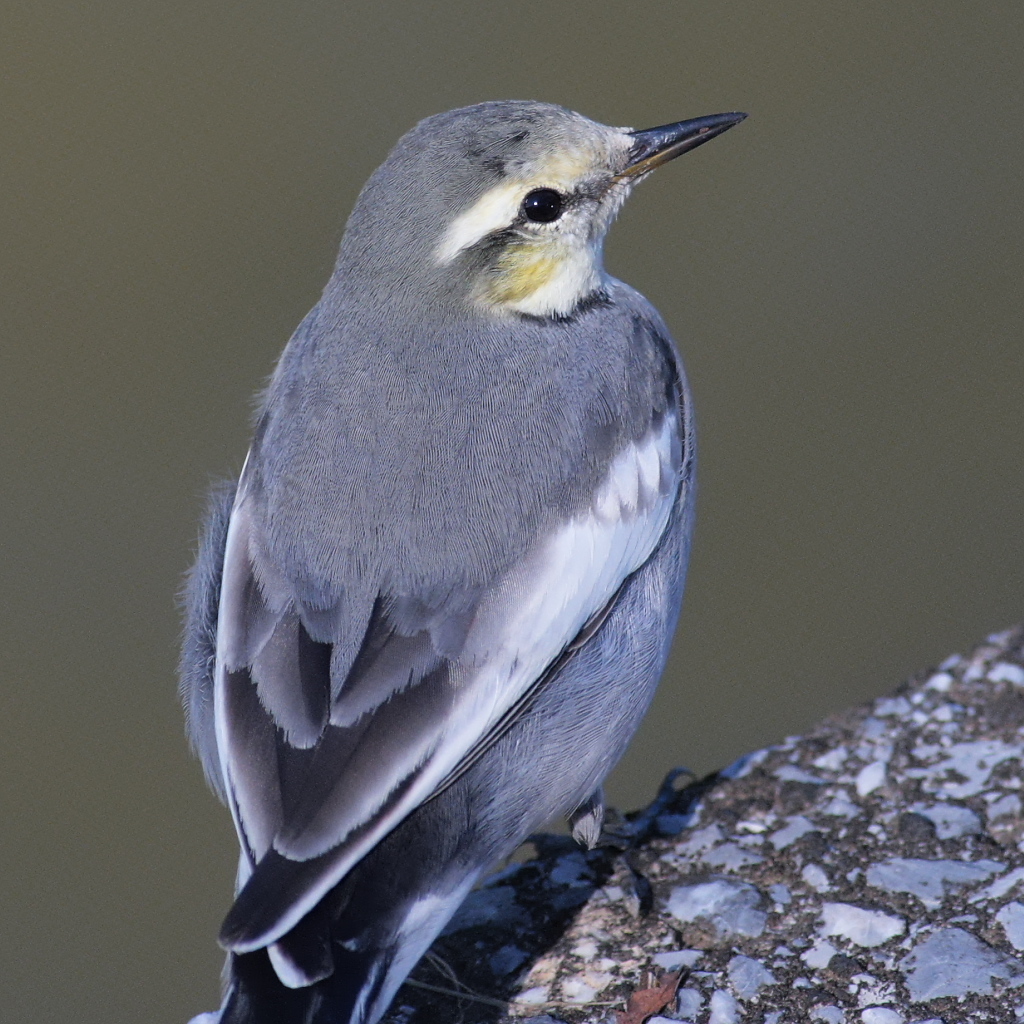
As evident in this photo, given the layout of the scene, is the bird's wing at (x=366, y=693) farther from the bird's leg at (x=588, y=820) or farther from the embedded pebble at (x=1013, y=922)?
the embedded pebble at (x=1013, y=922)

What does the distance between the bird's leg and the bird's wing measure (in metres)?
0.68

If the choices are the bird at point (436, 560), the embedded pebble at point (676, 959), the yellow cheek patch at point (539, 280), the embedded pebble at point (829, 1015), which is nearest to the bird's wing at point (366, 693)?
the bird at point (436, 560)

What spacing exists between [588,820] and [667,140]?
2315mm

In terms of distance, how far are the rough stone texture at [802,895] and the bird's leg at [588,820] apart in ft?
0.49

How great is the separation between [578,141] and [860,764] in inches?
89.6

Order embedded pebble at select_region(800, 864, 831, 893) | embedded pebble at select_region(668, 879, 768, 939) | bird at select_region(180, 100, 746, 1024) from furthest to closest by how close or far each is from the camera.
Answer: embedded pebble at select_region(800, 864, 831, 893) → embedded pebble at select_region(668, 879, 768, 939) → bird at select_region(180, 100, 746, 1024)

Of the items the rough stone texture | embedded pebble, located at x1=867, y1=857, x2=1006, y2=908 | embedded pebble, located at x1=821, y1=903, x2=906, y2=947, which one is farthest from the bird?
embedded pebble, located at x1=867, y1=857, x2=1006, y2=908

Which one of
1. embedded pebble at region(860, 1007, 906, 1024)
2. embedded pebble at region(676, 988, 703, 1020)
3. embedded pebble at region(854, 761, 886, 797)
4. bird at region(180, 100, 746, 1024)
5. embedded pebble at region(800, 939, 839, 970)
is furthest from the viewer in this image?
embedded pebble at region(854, 761, 886, 797)

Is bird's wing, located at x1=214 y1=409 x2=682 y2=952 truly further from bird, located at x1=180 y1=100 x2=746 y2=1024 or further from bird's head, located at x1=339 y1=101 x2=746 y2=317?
bird's head, located at x1=339 y1=101 x2=746 y2=317

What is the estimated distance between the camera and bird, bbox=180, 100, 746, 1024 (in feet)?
11.2

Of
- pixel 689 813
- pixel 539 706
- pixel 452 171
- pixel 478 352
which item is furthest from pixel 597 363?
pixel 689 813

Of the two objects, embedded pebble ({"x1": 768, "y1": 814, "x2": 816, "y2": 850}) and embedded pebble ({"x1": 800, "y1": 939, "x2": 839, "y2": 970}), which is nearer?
embedded pebble ({"x1": 800, "y1": 939, "x2": 839, "y2": 970})

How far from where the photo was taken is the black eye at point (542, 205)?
4484mm

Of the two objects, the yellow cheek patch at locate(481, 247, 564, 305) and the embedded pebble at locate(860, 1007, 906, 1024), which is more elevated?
the yellow cheek patch at locate(481, 247, 564, 305)
